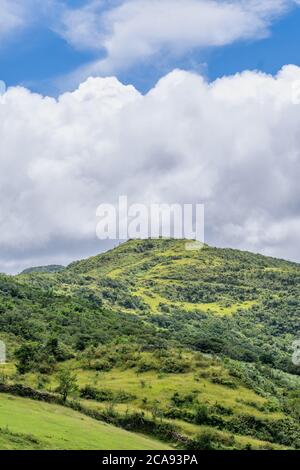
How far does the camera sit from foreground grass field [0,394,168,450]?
43.1 meters

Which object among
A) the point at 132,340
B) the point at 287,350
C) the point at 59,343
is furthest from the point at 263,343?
the point at 59,343

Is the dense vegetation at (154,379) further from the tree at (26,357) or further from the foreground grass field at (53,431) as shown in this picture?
the foreground grass field at (53,431)

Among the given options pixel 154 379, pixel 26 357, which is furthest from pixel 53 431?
pixel 26 357

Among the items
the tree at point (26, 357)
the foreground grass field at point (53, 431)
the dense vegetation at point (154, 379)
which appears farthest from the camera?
the tree at point (26, 357)

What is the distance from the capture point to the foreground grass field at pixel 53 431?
43.1m

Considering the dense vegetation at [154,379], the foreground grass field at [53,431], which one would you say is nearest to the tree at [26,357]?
the dense vegetation at [154,379]

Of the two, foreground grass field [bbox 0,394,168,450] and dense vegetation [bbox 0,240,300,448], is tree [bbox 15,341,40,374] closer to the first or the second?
dense vegetation [bbox 0,240,300,448]

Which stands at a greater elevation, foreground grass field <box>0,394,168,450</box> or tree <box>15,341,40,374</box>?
tree <box>15,341,40,374</box>

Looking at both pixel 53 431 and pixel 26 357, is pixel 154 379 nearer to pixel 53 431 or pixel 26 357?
pixel 26 357

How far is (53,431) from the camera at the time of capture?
4784 cm

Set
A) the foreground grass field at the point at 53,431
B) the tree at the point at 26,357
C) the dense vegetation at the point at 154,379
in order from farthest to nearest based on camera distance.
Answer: the tree at the point at 26,357
the dense vegetation at the point at 154,379
the foreground grass field at the point at 53,431

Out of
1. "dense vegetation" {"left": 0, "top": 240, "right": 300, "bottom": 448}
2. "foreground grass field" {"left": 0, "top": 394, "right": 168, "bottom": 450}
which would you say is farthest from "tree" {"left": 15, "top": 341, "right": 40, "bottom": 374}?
"foreground grass field" {"left": 0, "top": 394, "right": 168, "bottom": 450}
